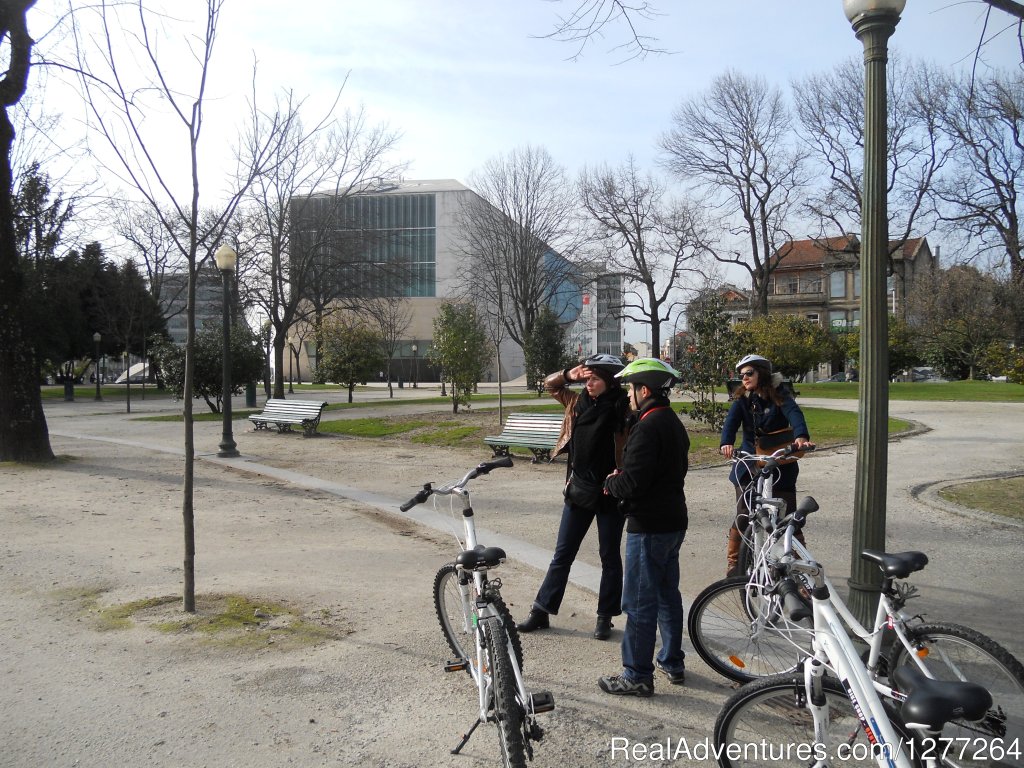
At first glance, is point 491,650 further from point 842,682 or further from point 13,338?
point 13,338

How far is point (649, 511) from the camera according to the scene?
157 inches

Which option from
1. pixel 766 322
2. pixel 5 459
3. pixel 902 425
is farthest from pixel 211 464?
pixel 766 322

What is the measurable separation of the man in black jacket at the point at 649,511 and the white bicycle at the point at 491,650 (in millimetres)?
657

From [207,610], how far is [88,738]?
1.91 metres

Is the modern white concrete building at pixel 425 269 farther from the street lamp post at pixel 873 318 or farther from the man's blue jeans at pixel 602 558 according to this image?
the street lamp post at pixel 873 318

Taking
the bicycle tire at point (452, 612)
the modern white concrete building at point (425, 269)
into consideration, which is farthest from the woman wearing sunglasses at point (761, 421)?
the modern white concrete building at point (425, 269)

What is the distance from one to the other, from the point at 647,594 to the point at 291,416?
1731cm

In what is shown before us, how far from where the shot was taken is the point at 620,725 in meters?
3.69

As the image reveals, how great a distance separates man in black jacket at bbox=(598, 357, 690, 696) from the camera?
3939mm

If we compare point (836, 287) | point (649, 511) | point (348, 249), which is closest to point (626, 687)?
point (649, 511)

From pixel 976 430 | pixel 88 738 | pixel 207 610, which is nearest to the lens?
pixel 88 738

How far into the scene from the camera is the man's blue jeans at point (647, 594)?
3980 mm

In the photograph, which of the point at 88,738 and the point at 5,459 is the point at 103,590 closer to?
the point at 88,738

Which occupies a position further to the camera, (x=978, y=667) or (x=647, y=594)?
(x=647, y=594)
